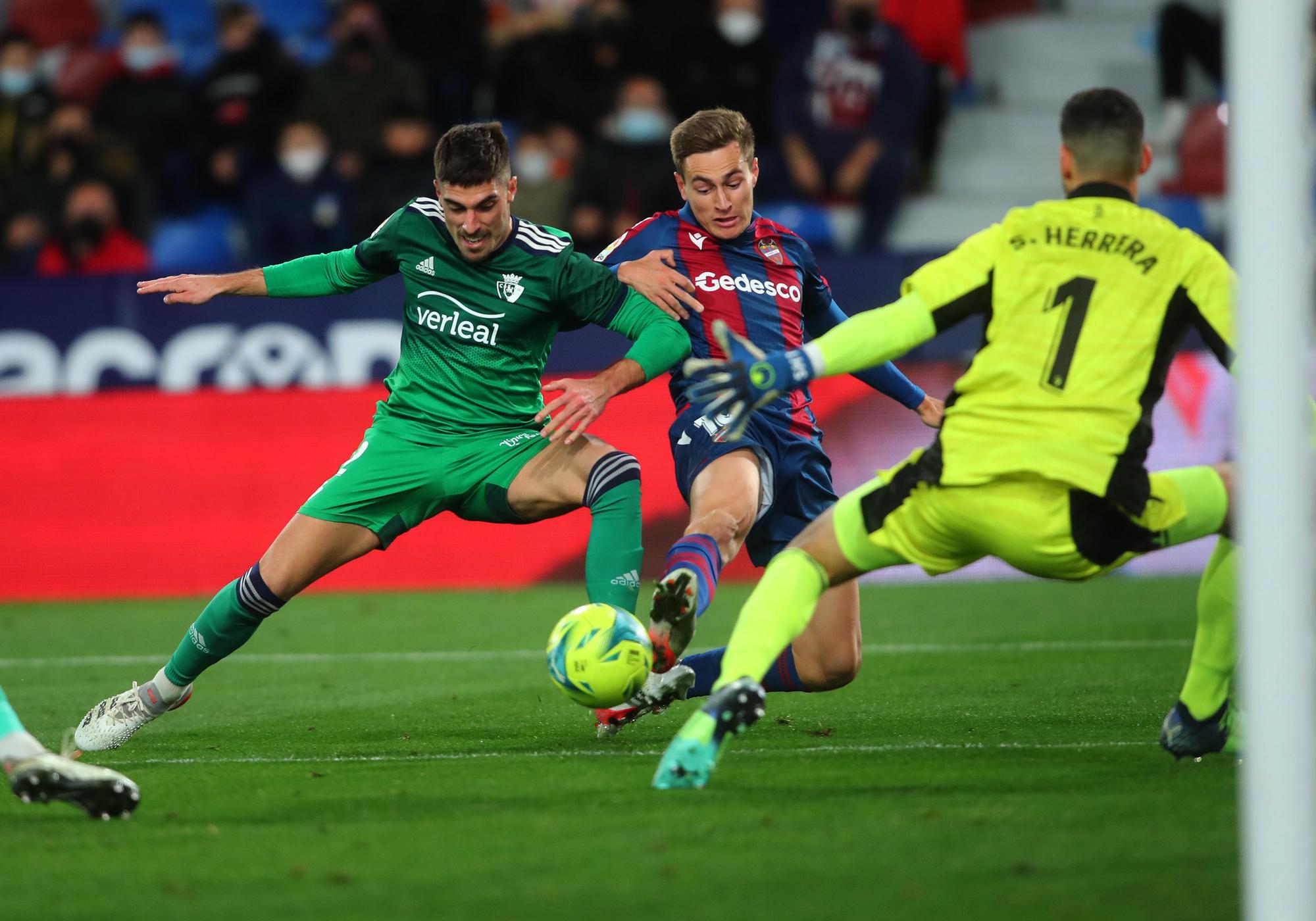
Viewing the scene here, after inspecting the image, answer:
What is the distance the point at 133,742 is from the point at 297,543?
3.22 ft

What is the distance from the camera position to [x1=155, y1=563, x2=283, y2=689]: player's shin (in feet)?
20.5

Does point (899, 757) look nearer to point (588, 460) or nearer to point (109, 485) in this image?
point (588, 460)

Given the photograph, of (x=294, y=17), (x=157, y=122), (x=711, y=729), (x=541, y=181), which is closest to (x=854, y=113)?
(x=541, y=181)

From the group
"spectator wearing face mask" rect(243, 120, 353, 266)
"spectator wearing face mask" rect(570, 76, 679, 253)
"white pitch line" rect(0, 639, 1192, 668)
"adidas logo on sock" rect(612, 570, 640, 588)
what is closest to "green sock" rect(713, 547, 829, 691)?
"adidas logo on sock" rect(612, 570, 640, 588)

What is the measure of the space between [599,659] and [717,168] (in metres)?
2.04

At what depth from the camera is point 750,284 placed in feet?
21.6

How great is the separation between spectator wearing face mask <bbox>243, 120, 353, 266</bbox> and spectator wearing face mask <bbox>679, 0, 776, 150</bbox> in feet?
9.13

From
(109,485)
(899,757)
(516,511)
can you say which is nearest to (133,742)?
(516,511)

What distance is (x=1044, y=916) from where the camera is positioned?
3551 mm

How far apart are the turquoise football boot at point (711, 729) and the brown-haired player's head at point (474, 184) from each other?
2.18 metres

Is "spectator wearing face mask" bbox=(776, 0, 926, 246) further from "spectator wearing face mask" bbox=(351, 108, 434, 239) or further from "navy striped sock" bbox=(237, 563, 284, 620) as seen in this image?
"navy striped sock" bbox=(237, 563, 284, 620)

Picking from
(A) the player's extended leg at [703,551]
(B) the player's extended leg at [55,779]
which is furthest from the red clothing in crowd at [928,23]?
(B) the player's extended leg at [55,779]

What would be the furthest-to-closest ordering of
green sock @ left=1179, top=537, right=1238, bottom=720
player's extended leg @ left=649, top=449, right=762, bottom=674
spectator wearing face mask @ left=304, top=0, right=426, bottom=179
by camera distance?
1. spectator wearing face mask @ left=304, top=0, right=426, bottom=179
2. player's extended leg @ left=649, top=449, right=762, bottom=674
3. green sock @ left=1179, top=537, right=1238, bottom=720

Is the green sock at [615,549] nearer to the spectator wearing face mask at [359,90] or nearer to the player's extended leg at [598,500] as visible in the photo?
the player's extended leg at [598,500]
